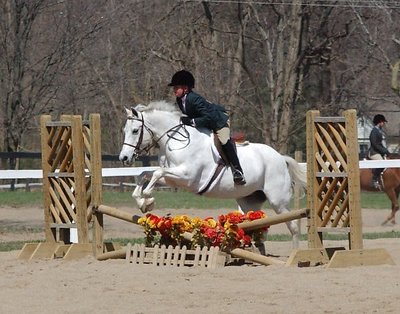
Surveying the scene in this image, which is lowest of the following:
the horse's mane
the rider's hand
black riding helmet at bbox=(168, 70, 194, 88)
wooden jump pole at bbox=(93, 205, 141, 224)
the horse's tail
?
wooden jump pole at bbox=(93, 205, 141, 224)

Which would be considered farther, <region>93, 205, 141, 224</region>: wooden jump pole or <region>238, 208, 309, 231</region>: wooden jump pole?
<region>93, 205, 141, 224</region>: wooden jump pole

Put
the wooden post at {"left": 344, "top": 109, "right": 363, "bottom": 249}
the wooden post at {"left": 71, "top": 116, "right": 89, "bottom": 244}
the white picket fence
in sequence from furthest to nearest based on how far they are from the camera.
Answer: the white picket fence
the wooden post at {"left": 71, "top": 116, "right": 89, "bottom": 244}
the wooden post at {"left": 344, "top": 109, "right": 363, "bottom": 249}

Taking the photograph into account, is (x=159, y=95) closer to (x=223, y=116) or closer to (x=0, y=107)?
(x=0, y=107)

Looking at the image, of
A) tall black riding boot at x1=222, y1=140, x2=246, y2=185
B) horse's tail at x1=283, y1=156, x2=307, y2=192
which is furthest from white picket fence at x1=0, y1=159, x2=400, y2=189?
tall black riding boot at x1=222, y1=140, x2=246, y2=185

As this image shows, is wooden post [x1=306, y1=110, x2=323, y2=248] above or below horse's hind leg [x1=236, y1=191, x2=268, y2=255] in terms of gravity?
above

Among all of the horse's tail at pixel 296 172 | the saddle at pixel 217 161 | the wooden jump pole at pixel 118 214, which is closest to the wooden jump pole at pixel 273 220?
the wooden jump pole at pixel 118 214

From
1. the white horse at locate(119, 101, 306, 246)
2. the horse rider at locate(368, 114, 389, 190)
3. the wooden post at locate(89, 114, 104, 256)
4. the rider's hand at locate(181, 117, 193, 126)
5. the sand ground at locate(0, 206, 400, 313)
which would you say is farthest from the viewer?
the horse rider at locate(368, 114, 389, 190)

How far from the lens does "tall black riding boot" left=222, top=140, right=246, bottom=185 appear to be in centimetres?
1368

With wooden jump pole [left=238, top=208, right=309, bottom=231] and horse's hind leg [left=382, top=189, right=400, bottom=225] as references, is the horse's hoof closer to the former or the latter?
wooden jump pole [left=238, top=208, right=309, bottom=231]

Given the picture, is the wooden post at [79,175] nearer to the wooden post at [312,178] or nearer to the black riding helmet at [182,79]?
the black riding helmet at [182,79]

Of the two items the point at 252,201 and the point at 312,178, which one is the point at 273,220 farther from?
the point at 252,201

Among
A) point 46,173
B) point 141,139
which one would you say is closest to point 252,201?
point 141,139

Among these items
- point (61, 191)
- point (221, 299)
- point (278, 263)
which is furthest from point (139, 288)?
point (61, 191)

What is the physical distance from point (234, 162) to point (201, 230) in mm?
1720
